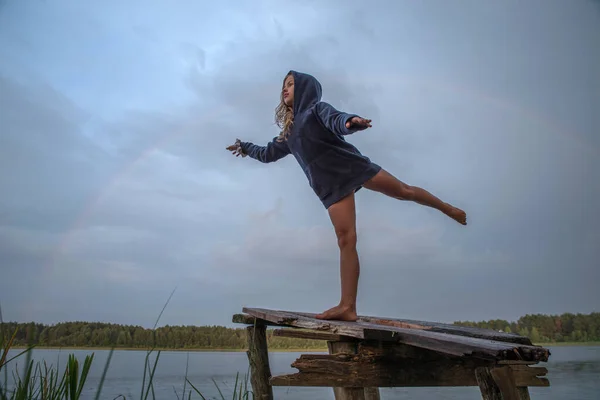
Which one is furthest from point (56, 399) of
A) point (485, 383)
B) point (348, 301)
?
point (348, 301)

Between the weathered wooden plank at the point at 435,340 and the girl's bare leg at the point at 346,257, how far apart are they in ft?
1.51

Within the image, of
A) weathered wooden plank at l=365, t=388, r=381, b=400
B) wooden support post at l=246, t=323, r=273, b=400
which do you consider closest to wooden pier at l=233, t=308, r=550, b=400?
wooden support post at l=246, t=323, r=273, b=400

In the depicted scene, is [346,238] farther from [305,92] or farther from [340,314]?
[305,92]

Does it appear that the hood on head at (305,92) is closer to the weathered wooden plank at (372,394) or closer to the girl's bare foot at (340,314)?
the girl's bare foot at (340,314)

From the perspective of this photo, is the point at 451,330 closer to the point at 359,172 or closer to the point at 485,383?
the point at 485,383

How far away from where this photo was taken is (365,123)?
313 centimetres

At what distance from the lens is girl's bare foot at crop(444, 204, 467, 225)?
171 inches

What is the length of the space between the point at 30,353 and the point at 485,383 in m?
2.06

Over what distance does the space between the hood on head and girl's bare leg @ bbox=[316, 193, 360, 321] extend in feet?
2.95

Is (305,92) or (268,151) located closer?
(305,92)

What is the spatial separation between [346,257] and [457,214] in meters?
1.31

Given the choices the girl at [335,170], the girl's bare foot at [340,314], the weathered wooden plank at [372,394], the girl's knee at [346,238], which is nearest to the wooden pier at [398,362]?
the girl's bare foot at [340,314]

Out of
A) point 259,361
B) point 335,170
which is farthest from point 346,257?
point 259,361

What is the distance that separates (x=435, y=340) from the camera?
91.7 inches
